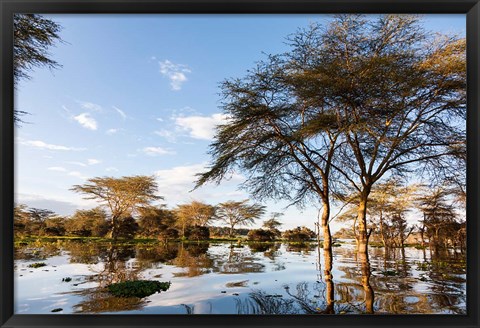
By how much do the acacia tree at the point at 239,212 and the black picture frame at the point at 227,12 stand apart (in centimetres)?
163

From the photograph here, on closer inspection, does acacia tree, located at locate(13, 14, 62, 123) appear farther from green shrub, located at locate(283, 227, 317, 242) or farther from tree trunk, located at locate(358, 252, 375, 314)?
tree trunk, located at locate(358, 252, 375, 314)

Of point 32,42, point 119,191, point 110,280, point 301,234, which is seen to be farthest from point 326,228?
point 32,42

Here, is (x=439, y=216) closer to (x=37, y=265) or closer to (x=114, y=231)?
(x=114, y=231)

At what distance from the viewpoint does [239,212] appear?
4.45 meters

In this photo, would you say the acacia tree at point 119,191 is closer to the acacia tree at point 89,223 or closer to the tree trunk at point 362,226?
the acacia tree at point 89,223

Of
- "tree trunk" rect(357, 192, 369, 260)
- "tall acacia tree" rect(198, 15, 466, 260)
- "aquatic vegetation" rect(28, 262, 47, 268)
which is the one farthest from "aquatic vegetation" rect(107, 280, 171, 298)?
"tree trunk" rect(357, 192, 369, 260)

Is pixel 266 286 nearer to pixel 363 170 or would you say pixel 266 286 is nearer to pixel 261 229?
pixel 261 229

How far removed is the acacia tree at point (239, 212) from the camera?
431cm

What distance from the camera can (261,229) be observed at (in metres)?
4.56

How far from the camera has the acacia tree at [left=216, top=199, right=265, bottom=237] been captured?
4305 mm

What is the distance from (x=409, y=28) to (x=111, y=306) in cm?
412

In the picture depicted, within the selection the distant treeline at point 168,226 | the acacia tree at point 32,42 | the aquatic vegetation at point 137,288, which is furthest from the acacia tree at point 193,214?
the acacia tree at point 32,42

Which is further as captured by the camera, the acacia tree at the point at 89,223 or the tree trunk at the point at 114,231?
the tree trunk at the point at 114,231

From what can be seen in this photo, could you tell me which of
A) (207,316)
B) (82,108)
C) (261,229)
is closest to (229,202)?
(261,229)
